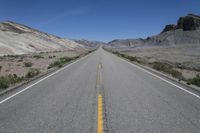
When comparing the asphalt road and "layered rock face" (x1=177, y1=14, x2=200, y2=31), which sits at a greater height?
"layered rock face" (x1=177, y1=14, x2=200, y2=31)

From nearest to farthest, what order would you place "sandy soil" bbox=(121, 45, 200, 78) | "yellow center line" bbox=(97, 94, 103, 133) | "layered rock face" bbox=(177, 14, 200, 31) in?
"yellow center line" bbox=(97, 94, 103, 133)
"sandy soil" bbox=(121, 45, 200, 78)
"layered rock face" bbox=(177, 14, 200, 31)

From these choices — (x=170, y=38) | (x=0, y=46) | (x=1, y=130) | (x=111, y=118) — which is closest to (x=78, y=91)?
(x=111, y=118)

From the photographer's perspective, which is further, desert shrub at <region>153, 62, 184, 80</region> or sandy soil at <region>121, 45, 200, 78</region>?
sandy soil at <region>121, 45, 200, 78</region>

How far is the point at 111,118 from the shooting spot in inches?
243

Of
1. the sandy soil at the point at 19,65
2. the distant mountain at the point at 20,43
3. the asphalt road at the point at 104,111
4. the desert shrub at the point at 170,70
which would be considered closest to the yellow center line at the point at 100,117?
the asphalt road at the point at 104,111

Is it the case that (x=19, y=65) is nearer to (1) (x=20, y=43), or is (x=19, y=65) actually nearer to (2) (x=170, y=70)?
(2) (x=170, y=70)

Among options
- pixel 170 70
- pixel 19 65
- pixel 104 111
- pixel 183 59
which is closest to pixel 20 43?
pixel 19 65

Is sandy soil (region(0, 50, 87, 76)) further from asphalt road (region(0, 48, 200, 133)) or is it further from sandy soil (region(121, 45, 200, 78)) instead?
sandy soil (region(121, 45, 200, 78))

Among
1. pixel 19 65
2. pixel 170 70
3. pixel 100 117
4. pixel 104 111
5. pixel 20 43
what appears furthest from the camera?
pixel 20 43

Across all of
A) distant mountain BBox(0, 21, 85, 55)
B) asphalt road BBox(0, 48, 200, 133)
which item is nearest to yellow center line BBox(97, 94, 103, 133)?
asphalt road BBox(0, 48, 200, 133)

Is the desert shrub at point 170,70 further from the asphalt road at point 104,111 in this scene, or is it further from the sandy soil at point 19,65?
the sandy soil at point 19,65

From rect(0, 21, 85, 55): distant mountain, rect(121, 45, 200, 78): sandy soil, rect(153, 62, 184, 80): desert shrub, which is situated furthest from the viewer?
rect(0, 21, 85, 55): distant mountain

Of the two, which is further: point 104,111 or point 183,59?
point 183,59

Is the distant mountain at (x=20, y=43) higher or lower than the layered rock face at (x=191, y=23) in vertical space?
lower
